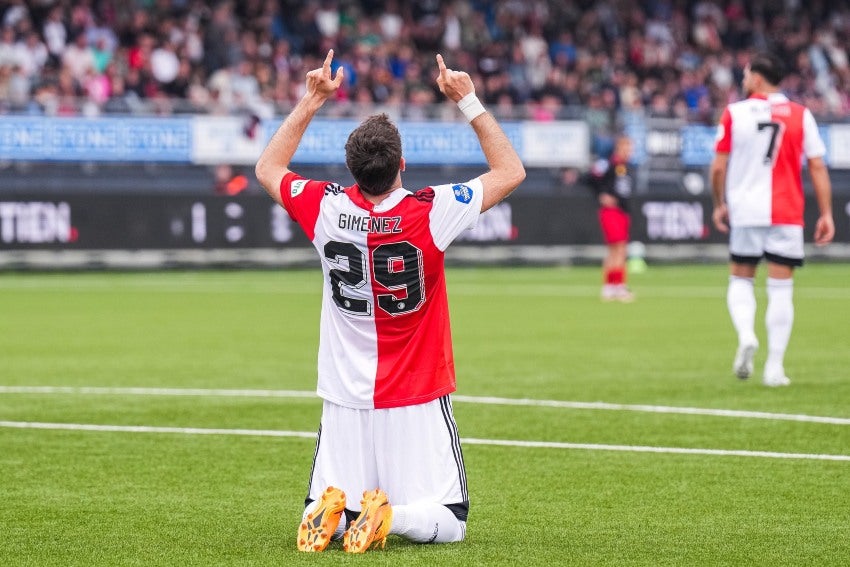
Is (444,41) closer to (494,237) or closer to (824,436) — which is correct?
(494,237)

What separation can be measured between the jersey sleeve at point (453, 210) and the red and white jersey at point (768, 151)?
6216 mm

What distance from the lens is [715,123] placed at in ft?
99.3

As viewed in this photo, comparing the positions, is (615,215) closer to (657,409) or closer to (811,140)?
(811,140)

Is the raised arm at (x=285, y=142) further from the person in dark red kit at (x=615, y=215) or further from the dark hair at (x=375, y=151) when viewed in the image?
the person in dark red kit at (x=615, y=215)

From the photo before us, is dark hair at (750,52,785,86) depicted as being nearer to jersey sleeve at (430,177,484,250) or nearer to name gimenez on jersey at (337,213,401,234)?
jersey sleeve at (430,177,484,250)

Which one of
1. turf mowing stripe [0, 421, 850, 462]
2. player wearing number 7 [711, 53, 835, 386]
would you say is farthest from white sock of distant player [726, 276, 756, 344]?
turf mowing stripe [0, 421, 850, 462]

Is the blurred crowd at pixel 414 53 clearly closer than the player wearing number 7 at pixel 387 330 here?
No

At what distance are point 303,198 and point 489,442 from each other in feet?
11.1

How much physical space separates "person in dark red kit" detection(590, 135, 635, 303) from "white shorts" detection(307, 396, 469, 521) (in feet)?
49.0

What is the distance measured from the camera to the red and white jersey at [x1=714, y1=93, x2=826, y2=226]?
39.5ft

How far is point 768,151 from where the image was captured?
1218 centimetres

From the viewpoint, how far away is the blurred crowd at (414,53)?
89.6 feet

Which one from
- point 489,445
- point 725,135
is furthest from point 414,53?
point 489,445

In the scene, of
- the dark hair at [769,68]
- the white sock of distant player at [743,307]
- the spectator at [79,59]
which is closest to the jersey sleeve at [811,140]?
the dark hair at [769,68]
